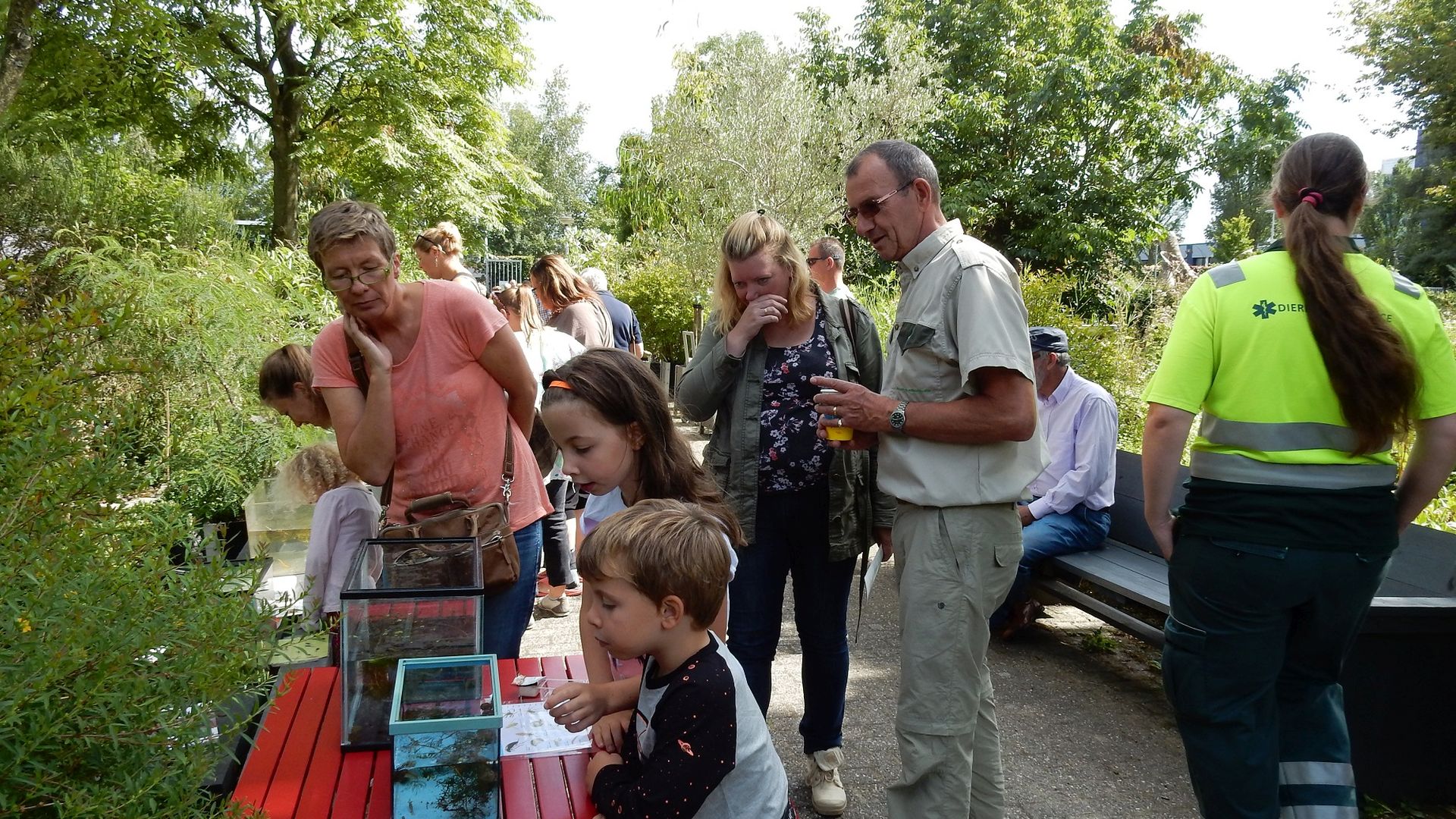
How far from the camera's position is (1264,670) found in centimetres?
242

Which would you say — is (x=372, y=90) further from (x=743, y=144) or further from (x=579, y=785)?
(x=579, y=785)

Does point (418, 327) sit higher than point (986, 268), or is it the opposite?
point (986, 268)

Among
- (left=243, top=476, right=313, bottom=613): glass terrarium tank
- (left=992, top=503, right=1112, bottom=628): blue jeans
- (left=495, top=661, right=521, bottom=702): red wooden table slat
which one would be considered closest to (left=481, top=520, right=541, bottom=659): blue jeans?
(left=495, top=661, right=521, bottom=702): red wooden table slat

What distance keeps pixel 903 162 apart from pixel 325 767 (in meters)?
1.97

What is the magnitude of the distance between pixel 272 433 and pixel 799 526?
366cm

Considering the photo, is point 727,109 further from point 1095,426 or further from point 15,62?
point 1095,426

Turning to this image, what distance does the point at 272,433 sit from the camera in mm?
5441

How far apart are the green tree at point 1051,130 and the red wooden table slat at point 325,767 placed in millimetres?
24002

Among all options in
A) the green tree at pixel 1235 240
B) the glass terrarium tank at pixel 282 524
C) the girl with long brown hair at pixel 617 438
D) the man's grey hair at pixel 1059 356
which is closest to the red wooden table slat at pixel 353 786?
the girl with long brown hair at pixel 617 438

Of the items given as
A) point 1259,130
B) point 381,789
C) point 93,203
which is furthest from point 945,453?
point 1259,130

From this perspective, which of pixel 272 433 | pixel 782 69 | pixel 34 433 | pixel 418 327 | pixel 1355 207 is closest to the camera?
pixel 34 433

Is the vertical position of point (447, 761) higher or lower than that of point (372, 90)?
lower

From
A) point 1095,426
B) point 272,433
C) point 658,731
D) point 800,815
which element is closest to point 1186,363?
point 658,731

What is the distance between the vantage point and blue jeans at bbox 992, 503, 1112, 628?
4.79m
